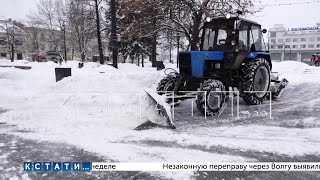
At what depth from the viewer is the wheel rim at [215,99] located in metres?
7.18

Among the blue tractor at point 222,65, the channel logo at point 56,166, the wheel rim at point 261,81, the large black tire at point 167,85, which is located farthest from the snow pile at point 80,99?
the wheel rim at point 261,81

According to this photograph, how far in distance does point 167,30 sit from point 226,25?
741 cm

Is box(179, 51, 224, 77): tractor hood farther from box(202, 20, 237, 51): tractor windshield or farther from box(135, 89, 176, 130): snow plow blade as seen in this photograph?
box(135, 89, 176, 130): snow plow blade

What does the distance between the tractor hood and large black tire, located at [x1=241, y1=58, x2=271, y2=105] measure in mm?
931

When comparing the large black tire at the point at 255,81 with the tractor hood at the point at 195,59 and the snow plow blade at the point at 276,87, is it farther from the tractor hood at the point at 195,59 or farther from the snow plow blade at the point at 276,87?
the tractor hood at the point at 195,59

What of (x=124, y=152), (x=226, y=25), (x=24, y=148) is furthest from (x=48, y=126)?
(x=226, y=25)

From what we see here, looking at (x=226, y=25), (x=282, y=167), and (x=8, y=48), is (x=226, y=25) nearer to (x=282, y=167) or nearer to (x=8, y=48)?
(x=282, y=167)

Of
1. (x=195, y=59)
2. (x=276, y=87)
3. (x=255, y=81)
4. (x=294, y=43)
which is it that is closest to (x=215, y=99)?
(x=195, y=59)

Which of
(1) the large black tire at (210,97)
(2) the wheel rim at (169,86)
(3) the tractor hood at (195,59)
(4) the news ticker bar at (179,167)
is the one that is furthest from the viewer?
(2) the wheel rim at (169,86)

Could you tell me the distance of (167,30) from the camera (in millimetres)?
15500

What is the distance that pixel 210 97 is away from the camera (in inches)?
284

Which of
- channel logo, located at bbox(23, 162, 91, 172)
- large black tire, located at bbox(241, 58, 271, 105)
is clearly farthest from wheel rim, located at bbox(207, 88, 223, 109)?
channel logo, located at bbox(23, 162, 91, 172)

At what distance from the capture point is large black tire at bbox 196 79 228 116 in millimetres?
7012

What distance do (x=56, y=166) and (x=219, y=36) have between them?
5.94 metres
